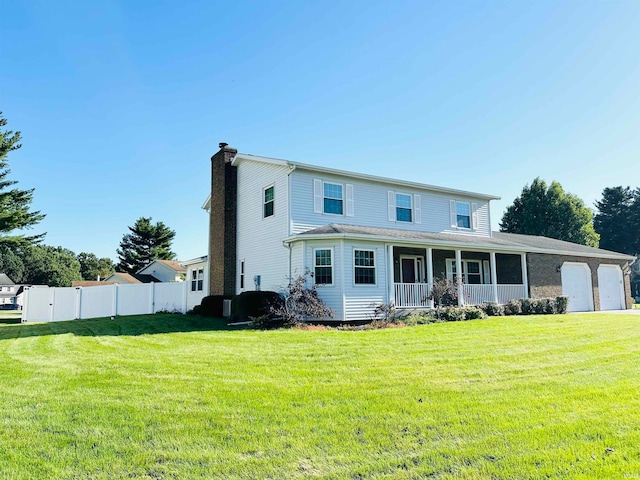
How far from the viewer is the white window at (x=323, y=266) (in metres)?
15.2

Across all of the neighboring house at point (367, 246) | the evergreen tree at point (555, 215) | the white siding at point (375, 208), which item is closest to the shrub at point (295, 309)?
the neighboring house at point (367, 246)

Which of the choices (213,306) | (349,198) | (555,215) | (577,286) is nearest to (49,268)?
(213,306)

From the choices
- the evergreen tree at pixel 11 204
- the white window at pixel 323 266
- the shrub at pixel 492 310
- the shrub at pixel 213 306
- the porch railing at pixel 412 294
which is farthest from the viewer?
the evergreen tree at pixel 11 204

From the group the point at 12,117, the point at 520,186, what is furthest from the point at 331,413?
the point at 520,186

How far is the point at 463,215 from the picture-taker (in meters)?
21.1

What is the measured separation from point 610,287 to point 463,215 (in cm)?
1001

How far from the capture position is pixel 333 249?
15109mm

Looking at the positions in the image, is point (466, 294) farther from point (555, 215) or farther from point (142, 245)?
point (142, 245)

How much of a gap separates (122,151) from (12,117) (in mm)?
13396

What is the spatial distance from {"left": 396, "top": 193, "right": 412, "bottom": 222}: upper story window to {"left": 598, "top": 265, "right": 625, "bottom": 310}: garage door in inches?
478

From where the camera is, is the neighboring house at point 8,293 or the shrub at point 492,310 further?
the neighboring house at point 8,293

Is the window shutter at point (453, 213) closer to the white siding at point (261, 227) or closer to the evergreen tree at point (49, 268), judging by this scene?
the white siding at point (261, 227)

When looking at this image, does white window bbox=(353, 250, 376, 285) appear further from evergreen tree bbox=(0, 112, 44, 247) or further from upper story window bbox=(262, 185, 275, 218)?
evergreen tree bbox=(0, 112, 44, 247)

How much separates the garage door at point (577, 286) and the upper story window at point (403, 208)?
8.91 m
